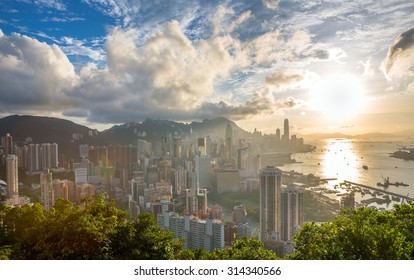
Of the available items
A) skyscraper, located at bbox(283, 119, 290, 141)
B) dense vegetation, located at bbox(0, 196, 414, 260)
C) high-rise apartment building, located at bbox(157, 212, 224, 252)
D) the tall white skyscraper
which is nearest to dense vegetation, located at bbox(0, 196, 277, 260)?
dense vegetation, located at bbox(0, 196, 414, 260)

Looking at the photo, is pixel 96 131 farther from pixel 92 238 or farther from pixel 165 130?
pixel 92 238

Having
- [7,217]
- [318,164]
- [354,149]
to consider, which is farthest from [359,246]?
[7,217]

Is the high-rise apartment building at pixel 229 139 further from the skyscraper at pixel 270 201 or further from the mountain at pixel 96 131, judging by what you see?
the skyscraper at pixel 270 201

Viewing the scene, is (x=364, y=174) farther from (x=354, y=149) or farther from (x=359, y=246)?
(x=359, y=246)

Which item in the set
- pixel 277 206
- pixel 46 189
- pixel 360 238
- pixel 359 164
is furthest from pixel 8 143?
pixel 359 164
